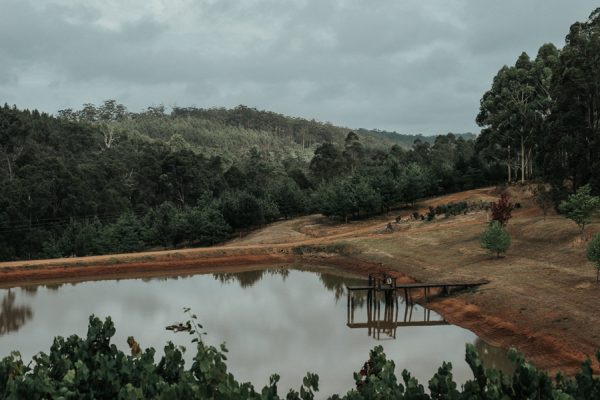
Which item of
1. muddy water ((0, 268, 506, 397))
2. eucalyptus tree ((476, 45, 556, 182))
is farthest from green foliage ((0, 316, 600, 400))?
eucalyptus tree ((476, 45, 556, 182))

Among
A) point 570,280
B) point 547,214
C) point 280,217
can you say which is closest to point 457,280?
point 570,280

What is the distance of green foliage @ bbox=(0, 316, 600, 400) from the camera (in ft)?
27.8

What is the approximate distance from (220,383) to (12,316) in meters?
27.8

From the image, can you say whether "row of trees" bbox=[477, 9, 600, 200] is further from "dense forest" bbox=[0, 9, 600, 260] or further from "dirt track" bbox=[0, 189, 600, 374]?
"dirt track" bbox=[0, 189, 600, 374]

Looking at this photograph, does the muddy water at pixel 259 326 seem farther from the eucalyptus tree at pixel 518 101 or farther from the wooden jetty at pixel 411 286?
the eucalyptus tree at pixel 518 101

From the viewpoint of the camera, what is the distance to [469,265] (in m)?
36.9

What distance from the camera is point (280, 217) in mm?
78688

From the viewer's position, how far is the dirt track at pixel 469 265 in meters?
23.3

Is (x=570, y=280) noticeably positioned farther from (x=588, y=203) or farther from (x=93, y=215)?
(x=93, y=215)

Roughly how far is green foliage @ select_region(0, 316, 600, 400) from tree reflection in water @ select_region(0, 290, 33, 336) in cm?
1985

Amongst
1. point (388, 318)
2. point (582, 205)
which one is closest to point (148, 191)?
point (388, 318)

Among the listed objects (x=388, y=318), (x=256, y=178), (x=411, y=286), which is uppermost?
(x=256, y=178)

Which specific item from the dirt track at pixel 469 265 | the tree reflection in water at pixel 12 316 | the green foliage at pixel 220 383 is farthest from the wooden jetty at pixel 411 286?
the green foliage at pixel 220 383

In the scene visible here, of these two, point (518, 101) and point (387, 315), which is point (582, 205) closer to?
point (387, 315)
